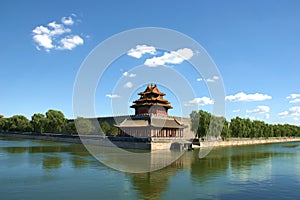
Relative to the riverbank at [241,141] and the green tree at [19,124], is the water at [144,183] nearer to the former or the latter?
the riverbank at [241,141]

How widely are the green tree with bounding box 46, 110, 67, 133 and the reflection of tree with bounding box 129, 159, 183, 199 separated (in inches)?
2068

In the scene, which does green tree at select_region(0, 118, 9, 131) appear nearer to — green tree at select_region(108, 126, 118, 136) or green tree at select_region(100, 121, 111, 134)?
green tree at select_region(100, 121, 111, 134)

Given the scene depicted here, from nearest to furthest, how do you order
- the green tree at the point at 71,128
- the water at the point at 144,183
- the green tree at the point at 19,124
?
the water at the point at 144,183 < the green tree at the point at 71,128 < the green tree at the point at 19,124

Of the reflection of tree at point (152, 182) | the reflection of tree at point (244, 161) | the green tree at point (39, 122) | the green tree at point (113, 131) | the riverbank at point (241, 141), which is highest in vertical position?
the green tree at point (39, 122)

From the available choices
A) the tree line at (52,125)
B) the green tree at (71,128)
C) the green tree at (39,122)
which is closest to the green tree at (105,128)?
the tree line at (52,125)

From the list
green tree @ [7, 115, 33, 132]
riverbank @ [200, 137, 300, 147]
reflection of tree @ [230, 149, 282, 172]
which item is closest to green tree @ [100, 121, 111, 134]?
riverbank @ [200, 137, 300, 147]

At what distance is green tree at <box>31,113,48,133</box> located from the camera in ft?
251

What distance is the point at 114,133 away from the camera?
5659 cm

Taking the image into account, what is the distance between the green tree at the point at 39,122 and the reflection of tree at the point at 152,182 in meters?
57.1

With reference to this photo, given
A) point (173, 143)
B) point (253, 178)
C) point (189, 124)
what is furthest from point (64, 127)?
point (253, 178)

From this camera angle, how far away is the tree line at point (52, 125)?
58906 millimetres

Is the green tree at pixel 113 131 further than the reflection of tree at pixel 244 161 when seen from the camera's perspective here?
Yes

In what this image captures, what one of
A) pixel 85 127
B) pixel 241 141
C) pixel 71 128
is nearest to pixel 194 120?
pixel 241 141

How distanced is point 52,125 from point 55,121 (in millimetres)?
2037
